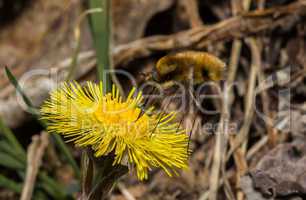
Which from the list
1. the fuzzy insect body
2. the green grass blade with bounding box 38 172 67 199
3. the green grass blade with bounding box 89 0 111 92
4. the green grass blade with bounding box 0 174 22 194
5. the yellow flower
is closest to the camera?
the yellow flower

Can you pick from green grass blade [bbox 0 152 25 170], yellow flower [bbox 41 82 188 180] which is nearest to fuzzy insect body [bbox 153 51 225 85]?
yellow flower [bbox 41 82 188 180]

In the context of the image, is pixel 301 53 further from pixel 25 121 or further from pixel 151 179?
pixel 25 121

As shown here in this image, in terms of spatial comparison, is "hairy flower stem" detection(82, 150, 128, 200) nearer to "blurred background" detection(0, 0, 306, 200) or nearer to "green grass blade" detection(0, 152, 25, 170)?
"blurred background" detection(0, 0, 306, 200)

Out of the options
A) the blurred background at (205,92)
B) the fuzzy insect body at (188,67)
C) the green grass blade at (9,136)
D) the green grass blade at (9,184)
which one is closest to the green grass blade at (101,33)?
the blurred background at (205,92)

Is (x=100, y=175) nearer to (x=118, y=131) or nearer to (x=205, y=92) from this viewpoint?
(x=118, y=131)

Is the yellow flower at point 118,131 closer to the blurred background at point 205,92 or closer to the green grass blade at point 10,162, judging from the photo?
the blurred background at point 205,92
